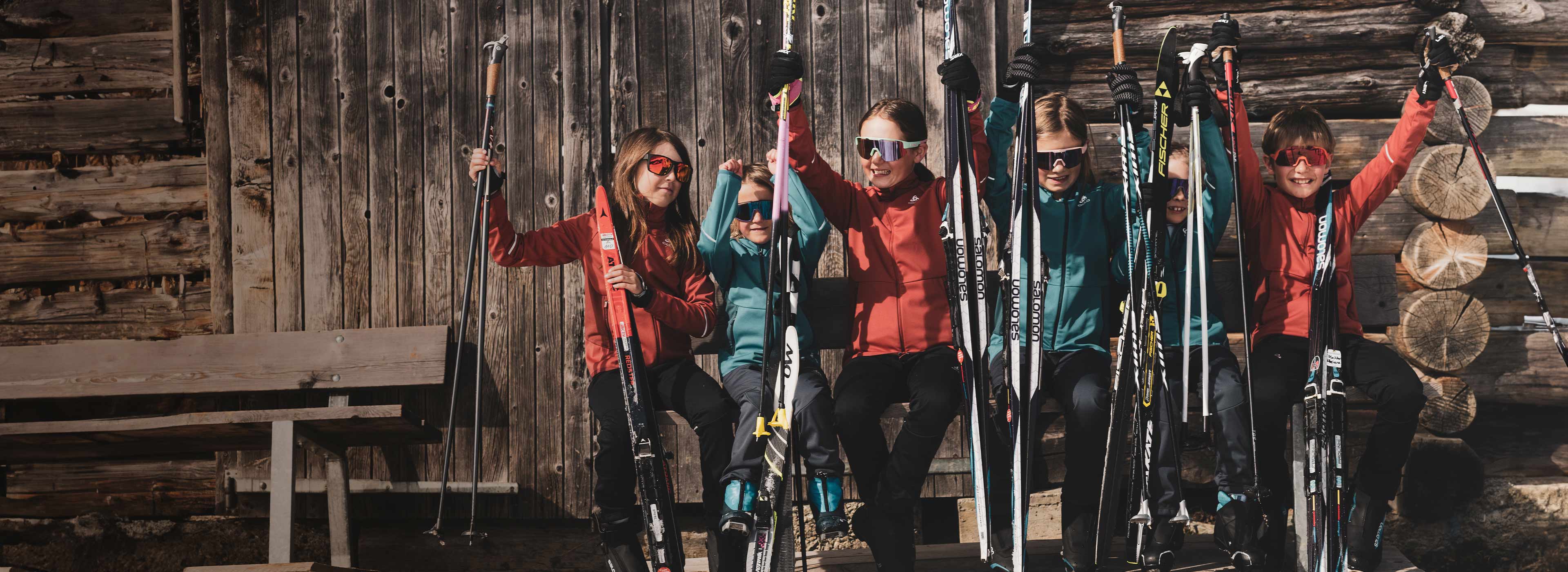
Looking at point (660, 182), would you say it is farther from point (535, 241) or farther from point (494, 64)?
point (494, 64)

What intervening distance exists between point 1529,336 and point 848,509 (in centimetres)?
303

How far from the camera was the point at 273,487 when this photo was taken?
3541 mm

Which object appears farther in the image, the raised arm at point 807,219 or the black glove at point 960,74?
the raised arm at point 807,219

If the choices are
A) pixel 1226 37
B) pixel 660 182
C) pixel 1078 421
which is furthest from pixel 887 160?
pixel 1226 37

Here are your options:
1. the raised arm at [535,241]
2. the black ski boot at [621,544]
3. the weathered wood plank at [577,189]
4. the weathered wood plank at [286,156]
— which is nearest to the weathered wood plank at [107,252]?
the weathered wood plank at [286,156]

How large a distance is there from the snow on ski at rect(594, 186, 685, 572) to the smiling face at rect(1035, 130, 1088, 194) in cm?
146

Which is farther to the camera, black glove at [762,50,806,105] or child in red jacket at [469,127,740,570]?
child in red jacket at [469,127,740,570]

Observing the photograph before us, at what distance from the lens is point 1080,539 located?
3.05 meters

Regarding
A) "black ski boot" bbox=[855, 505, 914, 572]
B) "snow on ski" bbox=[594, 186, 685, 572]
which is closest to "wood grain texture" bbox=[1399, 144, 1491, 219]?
"black ski boot" bbox=[855, 505, 914, 572]

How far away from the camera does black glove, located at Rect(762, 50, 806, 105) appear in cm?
306

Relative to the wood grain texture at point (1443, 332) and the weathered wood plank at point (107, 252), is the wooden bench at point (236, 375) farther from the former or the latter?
the wood grain texture at point (1443, 332)

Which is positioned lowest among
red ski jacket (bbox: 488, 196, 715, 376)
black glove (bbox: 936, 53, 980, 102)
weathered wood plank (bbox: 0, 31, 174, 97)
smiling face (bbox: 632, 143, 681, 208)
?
red ski jacket (bbox: 488, 196, 715, 376)

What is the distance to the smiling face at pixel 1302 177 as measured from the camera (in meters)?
3.60

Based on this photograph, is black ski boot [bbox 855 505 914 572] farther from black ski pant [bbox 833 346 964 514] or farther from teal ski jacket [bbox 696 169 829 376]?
teal ski jacket [bbox 696 169 829 376]
